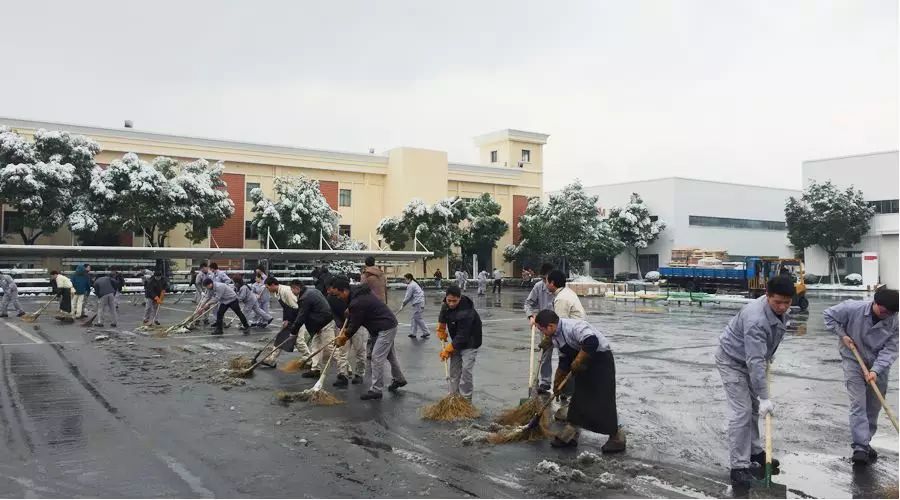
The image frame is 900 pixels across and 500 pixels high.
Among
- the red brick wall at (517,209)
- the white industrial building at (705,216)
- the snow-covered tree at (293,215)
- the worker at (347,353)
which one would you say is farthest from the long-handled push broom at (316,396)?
the white industrial building at (705,216)

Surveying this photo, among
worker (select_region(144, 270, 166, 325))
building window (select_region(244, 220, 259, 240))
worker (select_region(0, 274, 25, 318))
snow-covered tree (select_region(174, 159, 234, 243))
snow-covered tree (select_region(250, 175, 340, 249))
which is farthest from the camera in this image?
building window (select_region(244, 220, 259, 240))

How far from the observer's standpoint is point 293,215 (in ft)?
132

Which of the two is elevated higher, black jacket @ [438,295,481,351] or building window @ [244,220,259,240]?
building window @ [244,220,259,240]

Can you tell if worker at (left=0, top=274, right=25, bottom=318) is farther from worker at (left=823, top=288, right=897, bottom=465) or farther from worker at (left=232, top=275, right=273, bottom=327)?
worker at (left=823, top=288, right=897, bottom=465)

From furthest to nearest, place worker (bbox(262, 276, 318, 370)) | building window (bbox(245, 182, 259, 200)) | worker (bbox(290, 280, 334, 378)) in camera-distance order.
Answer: building window (bbox(245, 182, 259, 200)) < worker (bbox(262, 276, 318, 370)) < worker (bbox(290, 280, 334, 378))

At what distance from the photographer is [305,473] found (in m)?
5.91

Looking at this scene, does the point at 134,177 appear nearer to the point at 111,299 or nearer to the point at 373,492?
the point at 111,299

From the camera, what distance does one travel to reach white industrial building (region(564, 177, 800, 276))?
56000 millimetres

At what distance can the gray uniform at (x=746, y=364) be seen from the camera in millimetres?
5535

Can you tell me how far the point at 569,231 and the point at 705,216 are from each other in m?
15.9

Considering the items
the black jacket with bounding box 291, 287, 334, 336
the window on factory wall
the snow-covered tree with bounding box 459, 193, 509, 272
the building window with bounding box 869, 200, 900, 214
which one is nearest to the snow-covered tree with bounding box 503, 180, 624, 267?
the snow-covered tree with bounding box 459, 193, 509, 272

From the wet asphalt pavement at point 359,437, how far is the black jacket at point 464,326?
0.88 m

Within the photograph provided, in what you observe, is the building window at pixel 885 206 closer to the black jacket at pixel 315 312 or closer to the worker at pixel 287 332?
the worker at pixel 287 332

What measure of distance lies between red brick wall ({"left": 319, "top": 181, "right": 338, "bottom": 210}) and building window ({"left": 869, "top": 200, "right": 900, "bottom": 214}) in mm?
37644
